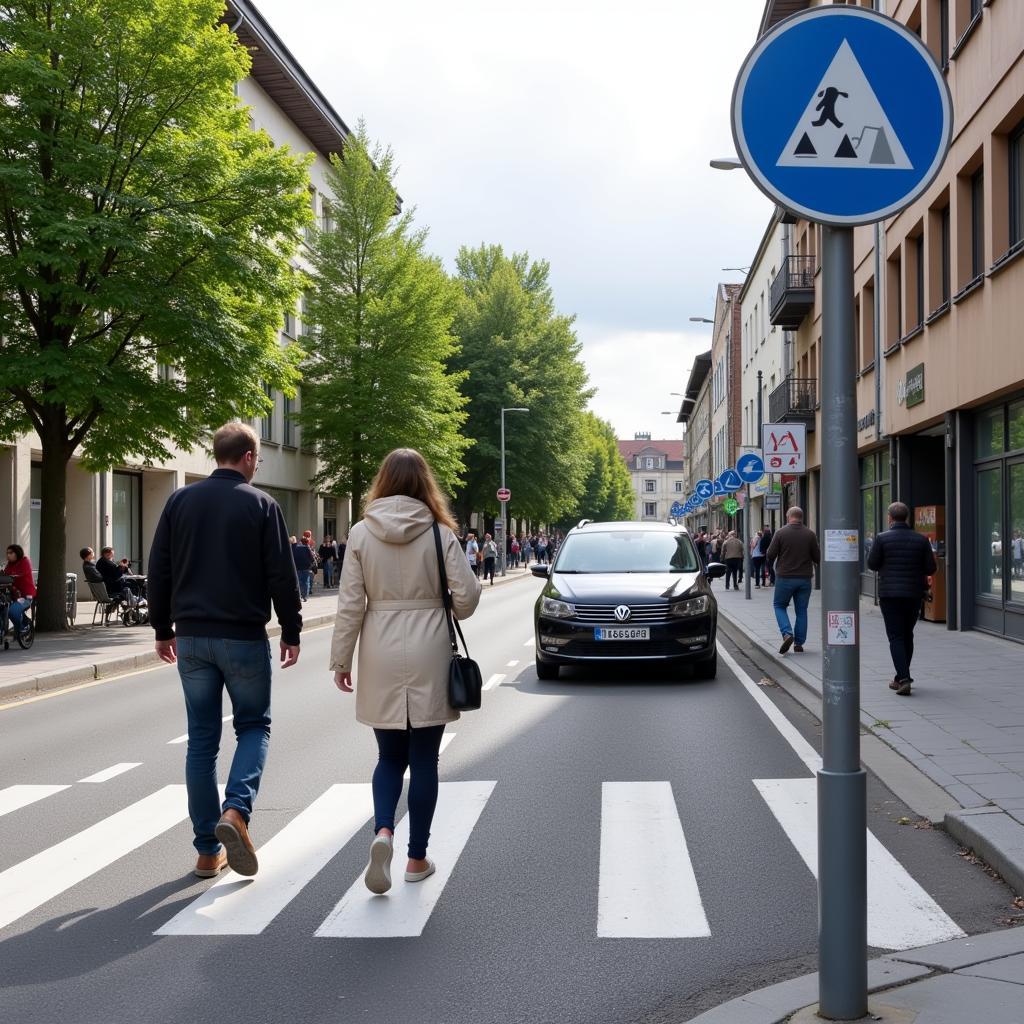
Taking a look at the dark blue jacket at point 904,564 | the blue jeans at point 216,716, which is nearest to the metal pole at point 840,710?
the blue jeans at point 216,716

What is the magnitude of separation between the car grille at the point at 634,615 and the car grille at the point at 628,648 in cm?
19

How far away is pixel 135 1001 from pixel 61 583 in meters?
16.8

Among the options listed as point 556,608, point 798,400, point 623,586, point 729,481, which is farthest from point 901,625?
point 798,400

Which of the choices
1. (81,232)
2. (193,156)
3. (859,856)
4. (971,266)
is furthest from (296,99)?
(859,856)

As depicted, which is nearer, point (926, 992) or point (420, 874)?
point (926, 992)

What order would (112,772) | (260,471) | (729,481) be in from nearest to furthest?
(112,772)
(729,481)
(260,471)

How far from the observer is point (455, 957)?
443 centimetres

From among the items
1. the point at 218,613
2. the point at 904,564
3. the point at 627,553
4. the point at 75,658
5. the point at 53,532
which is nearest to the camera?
the point at 218,613

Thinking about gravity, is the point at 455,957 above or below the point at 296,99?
below

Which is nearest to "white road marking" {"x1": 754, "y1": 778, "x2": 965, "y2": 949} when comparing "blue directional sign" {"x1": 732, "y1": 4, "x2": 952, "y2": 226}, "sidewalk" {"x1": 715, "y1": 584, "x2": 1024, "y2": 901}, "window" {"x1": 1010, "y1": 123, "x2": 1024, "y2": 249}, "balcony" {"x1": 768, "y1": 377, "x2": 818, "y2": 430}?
"sidewalk" {"x1": 715, "y1": 584, "x2": 1024, "y2": 901}

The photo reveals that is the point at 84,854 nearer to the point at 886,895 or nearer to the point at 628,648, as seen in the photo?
the point at 886,895

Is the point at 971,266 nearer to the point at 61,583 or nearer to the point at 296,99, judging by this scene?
the point at 61,583

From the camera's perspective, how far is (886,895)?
5203mm

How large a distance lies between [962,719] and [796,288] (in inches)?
1054
